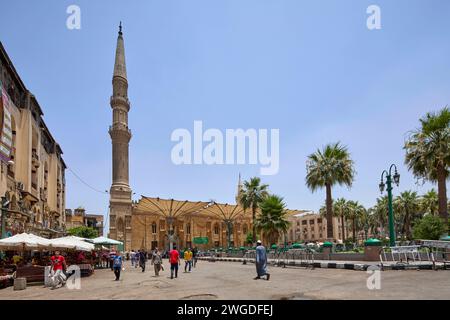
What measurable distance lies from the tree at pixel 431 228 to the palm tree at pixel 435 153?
546 mm

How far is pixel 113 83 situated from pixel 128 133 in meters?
9.07

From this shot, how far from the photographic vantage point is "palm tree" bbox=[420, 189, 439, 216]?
49.6 m

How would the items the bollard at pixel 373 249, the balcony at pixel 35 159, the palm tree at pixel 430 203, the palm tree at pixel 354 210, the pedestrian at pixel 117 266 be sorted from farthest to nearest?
1. the palm tree at pixel 354 210
2. the palm tree at pixel 430 203
3. the balcony at pixel 35 159
4. the bollard at pixel 373 249
5. the pedestrian at pixel 117 266

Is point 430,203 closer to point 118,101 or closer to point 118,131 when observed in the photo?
point 118,131

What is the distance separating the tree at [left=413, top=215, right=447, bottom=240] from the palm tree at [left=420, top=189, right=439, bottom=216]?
24.0 m

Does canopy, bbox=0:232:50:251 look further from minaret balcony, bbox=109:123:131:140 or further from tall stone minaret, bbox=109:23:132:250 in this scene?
minaret balcony, bbox=109:123:131:140

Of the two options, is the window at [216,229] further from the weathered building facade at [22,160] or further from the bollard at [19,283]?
the bollard at [19,283]

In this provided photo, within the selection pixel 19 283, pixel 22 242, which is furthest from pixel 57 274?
pixel 22 242

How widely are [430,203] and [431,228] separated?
25707 mm

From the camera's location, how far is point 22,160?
96.7 ft

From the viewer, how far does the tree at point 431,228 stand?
2711 centimetres

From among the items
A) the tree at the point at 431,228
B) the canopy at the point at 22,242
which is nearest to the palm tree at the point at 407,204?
the tree at the point at 431,228

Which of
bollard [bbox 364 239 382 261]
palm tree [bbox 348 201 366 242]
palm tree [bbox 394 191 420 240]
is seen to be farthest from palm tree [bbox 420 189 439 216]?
bollard [bbox 364 239 382 261]
